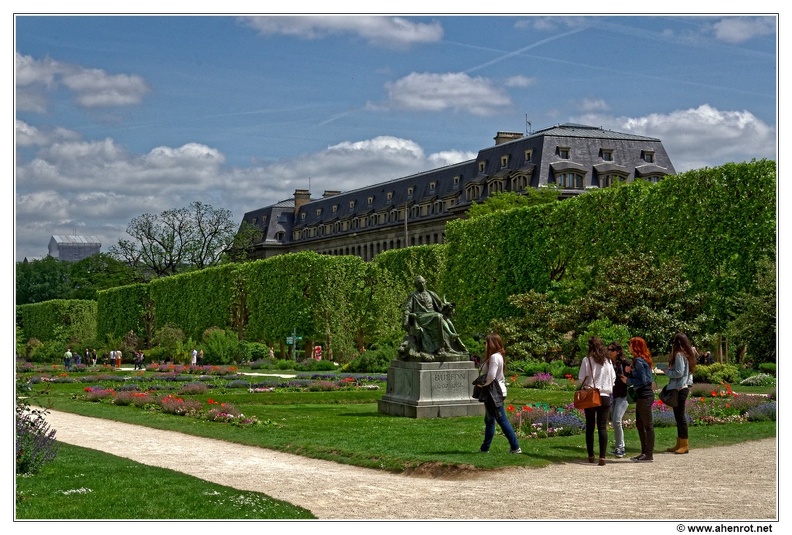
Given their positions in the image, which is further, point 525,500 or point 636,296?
point 636,296

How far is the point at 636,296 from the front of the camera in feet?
132

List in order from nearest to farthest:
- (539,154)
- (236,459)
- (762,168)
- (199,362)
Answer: (236,459), (762,168), (199,362), (539,154)

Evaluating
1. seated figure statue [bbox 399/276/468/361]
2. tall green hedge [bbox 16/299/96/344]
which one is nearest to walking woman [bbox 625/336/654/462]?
seated figure statue [bbox 399/276/468/361]

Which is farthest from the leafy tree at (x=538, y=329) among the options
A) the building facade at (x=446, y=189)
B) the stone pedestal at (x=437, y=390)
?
the building facade at (x=446, y=189)

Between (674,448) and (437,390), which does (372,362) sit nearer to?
(437,390)

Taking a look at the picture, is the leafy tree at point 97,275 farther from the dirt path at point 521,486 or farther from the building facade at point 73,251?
the dirt path at point 521,486

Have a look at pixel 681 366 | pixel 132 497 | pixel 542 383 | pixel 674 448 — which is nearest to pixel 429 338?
pixel 674 448

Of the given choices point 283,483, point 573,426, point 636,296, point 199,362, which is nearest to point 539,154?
point 199,362

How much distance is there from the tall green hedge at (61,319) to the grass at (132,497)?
297 ft

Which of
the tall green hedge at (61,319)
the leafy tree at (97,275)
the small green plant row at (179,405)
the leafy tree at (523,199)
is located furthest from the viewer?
the leafy tree at (97,275)

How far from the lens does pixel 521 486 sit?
42.8ft

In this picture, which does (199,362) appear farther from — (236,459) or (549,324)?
(236,459)

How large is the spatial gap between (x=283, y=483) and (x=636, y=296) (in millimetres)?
28874

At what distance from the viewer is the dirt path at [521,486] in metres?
11.1
